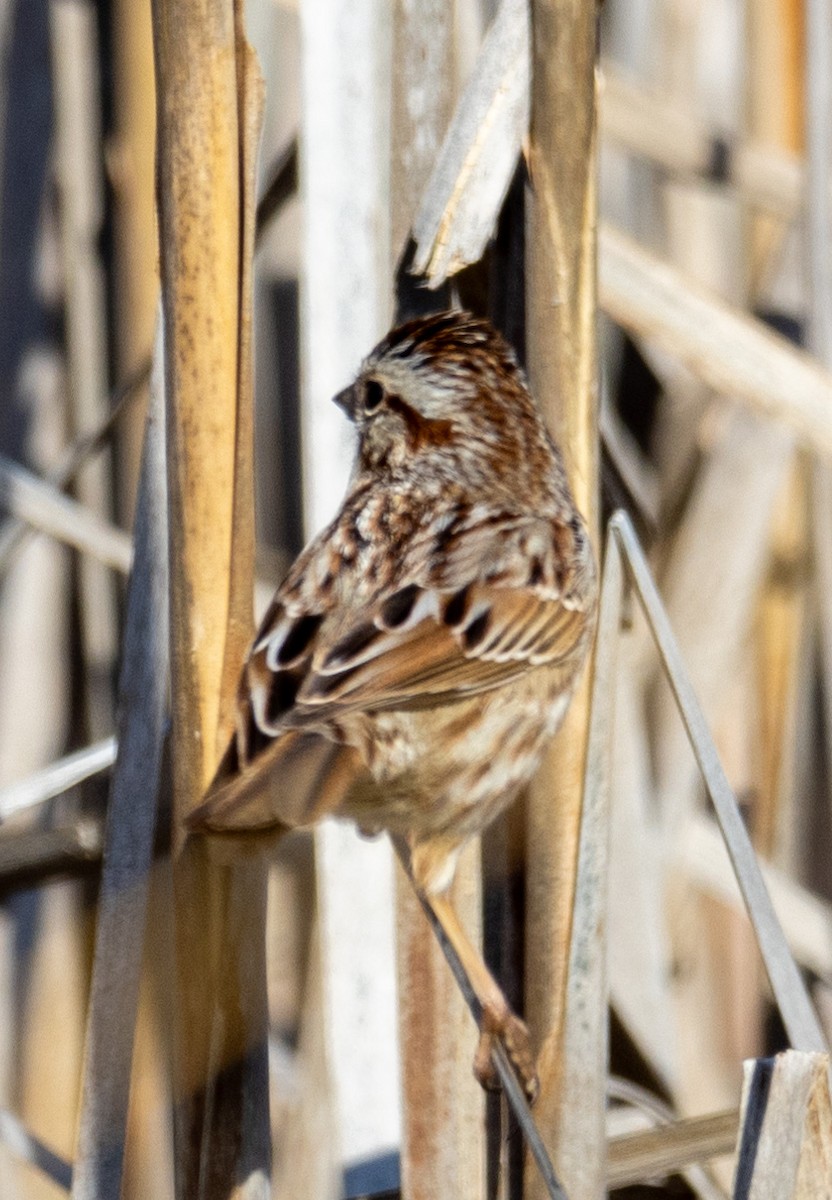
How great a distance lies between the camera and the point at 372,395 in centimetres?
151

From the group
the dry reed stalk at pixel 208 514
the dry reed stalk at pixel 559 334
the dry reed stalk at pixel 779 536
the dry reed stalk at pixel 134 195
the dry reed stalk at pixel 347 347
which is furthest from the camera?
the dry reed stalk at pixel 779 536

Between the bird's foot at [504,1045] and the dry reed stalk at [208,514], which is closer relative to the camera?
the dry reed stalk at [208,514]

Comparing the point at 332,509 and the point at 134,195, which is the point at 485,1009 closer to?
the point at 332,509

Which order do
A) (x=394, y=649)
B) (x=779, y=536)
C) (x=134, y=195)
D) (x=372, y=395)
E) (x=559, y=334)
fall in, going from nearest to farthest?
(x=559, y=334), (x=394, y=649), (x=372, y=395), (x=134, y=195), (x=779, y=536)

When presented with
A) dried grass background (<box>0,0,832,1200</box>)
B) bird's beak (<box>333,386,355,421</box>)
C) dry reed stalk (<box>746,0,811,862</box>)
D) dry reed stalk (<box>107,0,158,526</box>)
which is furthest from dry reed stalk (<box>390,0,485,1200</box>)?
dry reed stalk (<box>746,0,811,862</box>)

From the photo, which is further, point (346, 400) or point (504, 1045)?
point (346, 400)

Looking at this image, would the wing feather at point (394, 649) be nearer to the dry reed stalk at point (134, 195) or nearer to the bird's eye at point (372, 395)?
the bird's eye at point (372, 395)

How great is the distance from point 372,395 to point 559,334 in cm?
30

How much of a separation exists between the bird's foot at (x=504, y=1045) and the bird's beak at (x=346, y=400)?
0.58 meters

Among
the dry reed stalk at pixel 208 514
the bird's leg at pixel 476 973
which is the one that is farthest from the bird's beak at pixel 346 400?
the bird's leg at pixel 476 973

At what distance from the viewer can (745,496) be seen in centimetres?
221

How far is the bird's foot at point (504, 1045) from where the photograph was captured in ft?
4.22

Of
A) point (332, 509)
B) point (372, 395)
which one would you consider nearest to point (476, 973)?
point (332, 509)

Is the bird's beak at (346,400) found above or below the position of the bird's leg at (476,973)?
above
